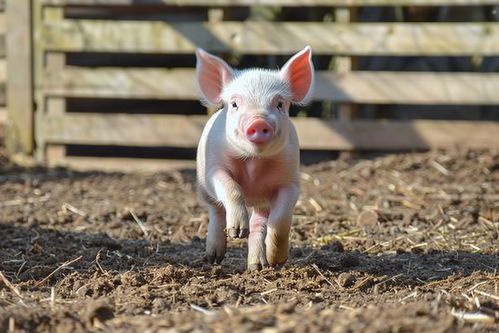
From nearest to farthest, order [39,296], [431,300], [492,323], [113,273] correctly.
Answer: [492,323]
[431,300]
[39,296]
[113,273]

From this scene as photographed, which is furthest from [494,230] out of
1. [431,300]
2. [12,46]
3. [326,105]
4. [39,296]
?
[12,46]

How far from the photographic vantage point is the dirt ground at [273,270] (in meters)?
3.40

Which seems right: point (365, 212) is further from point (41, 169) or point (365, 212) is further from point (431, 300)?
point (41, 169)

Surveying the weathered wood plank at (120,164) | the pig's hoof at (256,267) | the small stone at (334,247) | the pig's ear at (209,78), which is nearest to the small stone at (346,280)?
the pig's hoof at (256,267)

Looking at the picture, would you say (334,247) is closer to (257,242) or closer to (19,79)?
(257,242)

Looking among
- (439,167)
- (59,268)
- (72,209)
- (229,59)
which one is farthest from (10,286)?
(229,59)

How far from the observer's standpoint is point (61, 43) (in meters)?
8.77

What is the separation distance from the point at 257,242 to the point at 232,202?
325mm

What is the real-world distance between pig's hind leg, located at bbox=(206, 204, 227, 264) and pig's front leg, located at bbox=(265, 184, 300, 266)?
358 millimetres

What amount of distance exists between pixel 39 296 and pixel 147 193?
3.38 meters

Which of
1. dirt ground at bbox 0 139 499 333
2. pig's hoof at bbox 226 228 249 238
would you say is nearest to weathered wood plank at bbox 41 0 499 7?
dirt ground at bbox 0 139 499 333

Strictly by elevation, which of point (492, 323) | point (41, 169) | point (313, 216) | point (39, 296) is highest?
point (492, 323)

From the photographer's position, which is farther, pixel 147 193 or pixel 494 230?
pixel 147 193

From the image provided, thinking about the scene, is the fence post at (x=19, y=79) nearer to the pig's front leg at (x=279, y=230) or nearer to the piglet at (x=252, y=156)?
the piglet at (x=252, y=156)
